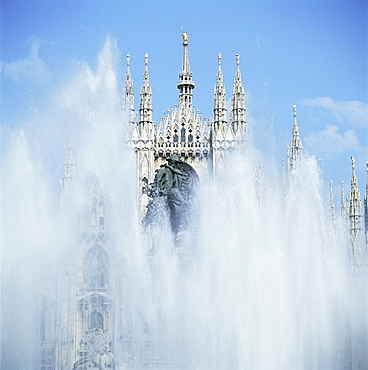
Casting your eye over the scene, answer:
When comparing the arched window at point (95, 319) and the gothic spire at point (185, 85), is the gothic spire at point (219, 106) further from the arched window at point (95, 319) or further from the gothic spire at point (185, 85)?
the arched window at point (95, 319)

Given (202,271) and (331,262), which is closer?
(202,271)

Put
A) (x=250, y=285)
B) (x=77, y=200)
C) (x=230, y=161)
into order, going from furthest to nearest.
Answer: (x=230, y=161)
(x=77, y=200)
(x=250, y=285)

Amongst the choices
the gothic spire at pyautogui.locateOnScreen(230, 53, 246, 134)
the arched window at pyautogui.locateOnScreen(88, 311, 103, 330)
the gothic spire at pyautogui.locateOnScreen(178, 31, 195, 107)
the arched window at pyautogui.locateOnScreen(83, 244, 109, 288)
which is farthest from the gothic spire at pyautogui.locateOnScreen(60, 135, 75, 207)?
the gothic spire at pyautogui.locateOnScreen(230, 53, 246, 134)

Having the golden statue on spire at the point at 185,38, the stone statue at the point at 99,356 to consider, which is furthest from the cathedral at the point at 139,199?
the stone statue at the point at 99,356

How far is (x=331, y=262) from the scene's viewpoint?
45.8 m

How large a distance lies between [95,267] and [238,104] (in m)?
16.1

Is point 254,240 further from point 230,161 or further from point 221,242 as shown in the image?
point 230,161

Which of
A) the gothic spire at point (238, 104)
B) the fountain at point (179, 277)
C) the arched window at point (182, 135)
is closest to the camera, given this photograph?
the fountain at point (179, 277)

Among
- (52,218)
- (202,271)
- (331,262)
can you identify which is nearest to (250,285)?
(202,271)

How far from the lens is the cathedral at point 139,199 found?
5091 cm

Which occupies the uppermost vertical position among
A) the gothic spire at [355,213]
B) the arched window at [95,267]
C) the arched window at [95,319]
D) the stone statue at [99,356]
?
the gothic spire at [355,213]

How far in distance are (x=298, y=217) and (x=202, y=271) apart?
8.78 metres

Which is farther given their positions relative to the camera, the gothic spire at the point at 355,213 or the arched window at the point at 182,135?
the arched window at the point at 182,135

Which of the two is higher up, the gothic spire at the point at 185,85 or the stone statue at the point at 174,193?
the gothic spire at the point at 185,85
